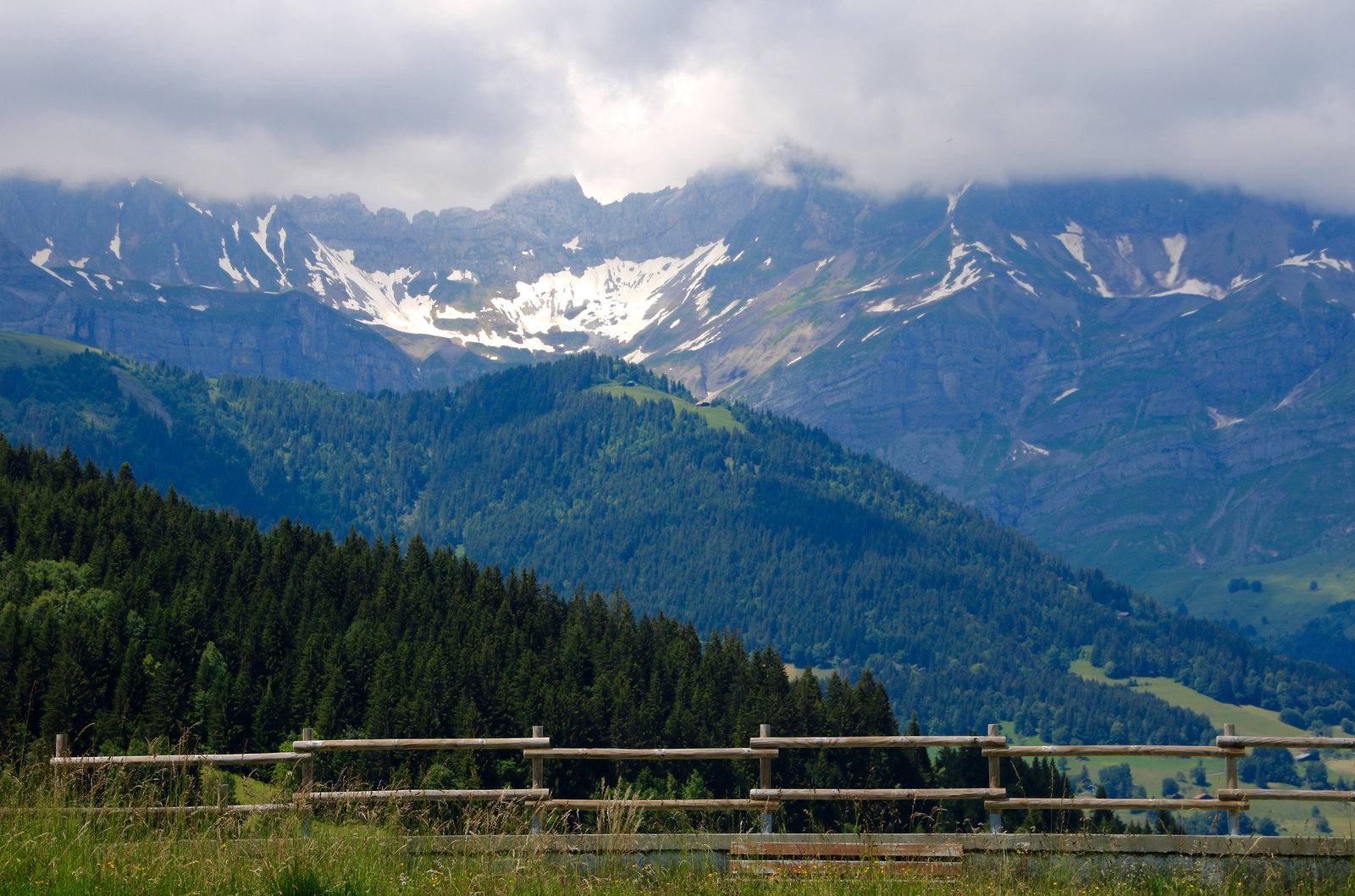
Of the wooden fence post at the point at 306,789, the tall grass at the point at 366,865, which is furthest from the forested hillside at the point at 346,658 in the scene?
the tall grass at the point at 366,865

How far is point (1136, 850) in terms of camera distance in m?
22.4

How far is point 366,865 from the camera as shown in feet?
61.3

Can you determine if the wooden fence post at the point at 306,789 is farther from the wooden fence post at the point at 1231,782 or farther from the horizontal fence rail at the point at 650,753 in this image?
the wooden fence post at the point at 1231,782

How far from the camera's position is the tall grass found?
17719mm

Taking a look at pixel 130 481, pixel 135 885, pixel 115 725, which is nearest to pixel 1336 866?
pixel 135 885

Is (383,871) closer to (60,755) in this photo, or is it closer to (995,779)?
(60,755)

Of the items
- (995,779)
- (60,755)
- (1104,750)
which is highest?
(60,755)

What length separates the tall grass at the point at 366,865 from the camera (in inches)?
698

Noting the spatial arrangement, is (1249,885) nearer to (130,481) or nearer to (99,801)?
(99,801)

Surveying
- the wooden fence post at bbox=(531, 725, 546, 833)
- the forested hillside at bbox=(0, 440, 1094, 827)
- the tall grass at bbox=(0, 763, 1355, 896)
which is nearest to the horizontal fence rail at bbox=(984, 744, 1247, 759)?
the tall grass at bbox=(0, 763, 1355, 896)

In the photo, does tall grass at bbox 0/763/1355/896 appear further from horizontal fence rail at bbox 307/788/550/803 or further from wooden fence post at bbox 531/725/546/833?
wooden fence post at bbox 531/725/546/833

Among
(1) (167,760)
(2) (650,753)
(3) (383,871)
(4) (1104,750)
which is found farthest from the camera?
(4) (1104,750)

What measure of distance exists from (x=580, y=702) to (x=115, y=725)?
49.7 m

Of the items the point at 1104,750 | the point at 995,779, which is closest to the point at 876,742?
the point at 995,779
